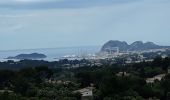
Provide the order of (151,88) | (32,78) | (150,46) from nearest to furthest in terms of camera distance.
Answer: (151,88) → (32,78) → (150,46)

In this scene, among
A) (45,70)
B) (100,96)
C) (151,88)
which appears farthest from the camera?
(45,70)

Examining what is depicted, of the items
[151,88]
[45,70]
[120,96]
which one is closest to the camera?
[120,96]

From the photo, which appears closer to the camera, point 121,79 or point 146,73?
point 121,79

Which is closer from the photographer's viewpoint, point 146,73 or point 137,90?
point 137,90

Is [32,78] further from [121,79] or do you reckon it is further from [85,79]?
[121,79]

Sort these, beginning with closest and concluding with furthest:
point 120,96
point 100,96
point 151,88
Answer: point 120,96, point 100,96, point 151,88

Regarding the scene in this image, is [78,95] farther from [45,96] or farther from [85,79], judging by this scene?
[85,79]

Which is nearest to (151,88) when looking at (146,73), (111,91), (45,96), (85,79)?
(111,91)

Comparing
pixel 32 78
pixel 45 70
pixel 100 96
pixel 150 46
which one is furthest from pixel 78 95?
pixel 150 46
